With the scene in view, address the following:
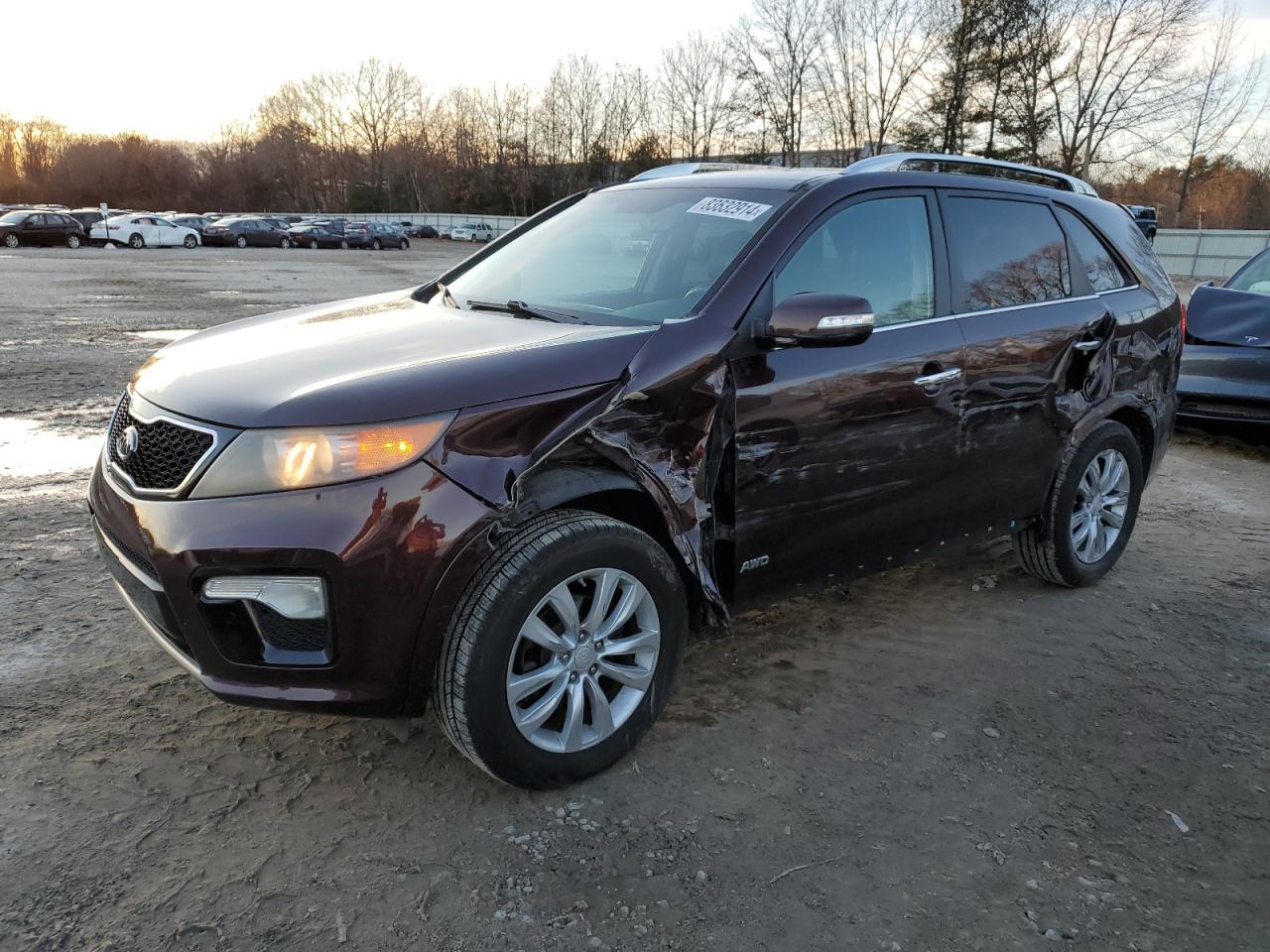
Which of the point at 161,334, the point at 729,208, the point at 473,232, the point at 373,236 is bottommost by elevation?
the point at 161,334

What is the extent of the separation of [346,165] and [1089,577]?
9469 centimetres

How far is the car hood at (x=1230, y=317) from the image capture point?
744 centimetres

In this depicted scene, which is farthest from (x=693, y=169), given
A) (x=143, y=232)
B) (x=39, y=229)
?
(x=143, y=232)

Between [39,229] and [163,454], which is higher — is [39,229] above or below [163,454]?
above

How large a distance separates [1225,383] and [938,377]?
524 centimetres

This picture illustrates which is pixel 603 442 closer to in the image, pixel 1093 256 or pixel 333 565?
pixel 333 565

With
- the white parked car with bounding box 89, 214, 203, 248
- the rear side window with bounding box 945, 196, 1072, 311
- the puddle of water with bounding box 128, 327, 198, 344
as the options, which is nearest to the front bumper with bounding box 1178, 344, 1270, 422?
the rear side window with bounding box 945, 196, 1072, 311

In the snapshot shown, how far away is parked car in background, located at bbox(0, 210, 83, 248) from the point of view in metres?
36.4

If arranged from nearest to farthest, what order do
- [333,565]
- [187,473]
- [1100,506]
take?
1. [333,565]
2. [187,473]
3. [1100,506]

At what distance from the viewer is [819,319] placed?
295 centimetres

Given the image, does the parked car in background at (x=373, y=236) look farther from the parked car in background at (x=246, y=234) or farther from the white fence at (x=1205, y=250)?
the white fence at (x=1205, y=250)

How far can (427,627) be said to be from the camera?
250 cm

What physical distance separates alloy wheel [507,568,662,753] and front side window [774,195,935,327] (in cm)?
117

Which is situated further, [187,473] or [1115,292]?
[1115,292]
